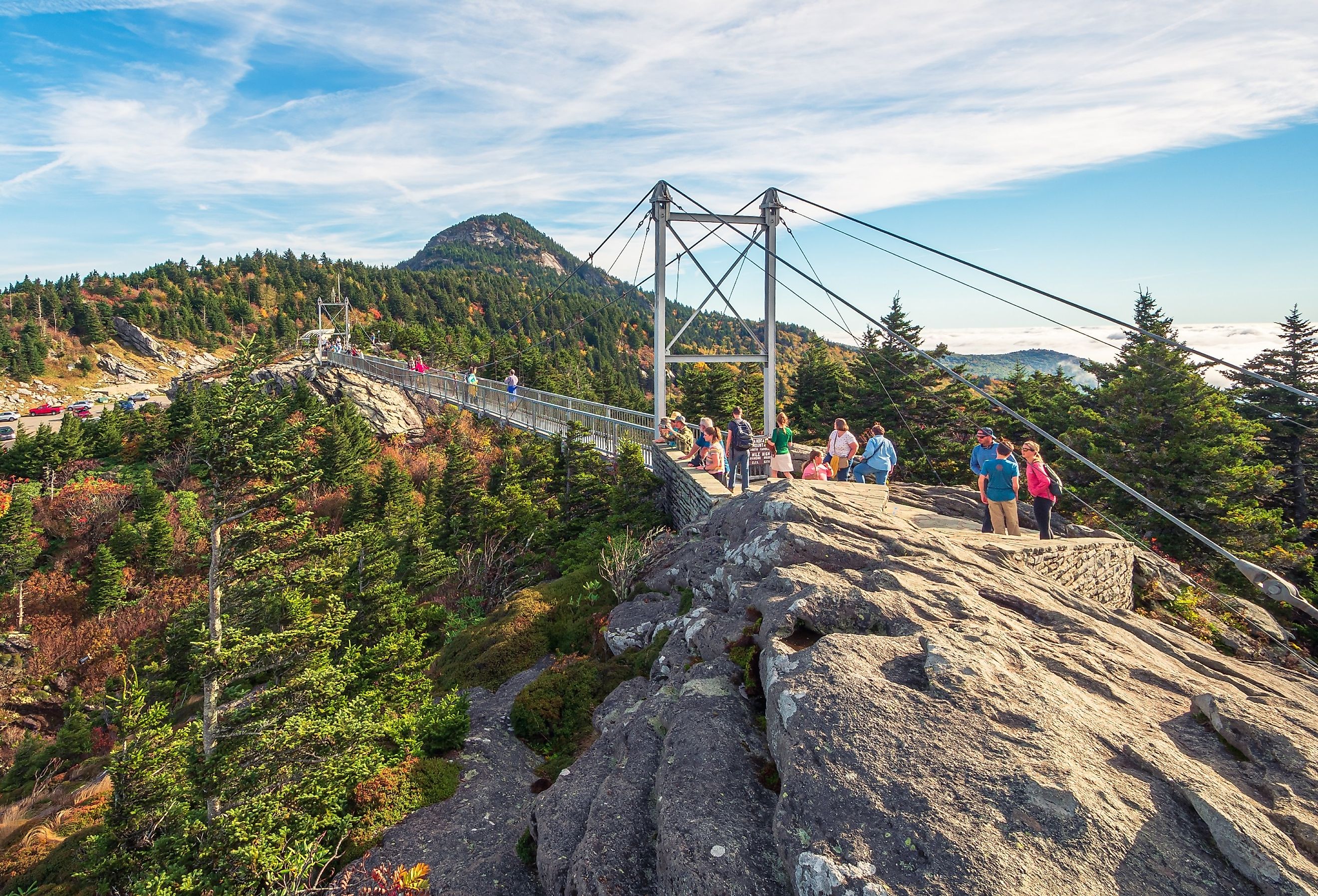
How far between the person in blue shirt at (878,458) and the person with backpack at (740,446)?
1978 millimetres

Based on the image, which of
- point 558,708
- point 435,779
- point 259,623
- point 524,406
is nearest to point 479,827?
point 435,779

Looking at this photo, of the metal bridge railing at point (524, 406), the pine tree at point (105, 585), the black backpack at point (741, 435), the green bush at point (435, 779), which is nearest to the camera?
the green bush at point (435, 779)

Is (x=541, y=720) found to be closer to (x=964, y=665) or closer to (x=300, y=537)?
(x=300, y=537)

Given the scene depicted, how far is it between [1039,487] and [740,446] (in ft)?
15.0

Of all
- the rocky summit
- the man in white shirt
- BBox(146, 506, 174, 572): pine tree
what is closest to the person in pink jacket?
the rocky summit

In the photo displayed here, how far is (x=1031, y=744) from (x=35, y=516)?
41.1 m

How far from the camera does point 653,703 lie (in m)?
5.80

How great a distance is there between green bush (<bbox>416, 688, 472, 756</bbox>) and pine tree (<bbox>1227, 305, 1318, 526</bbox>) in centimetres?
2443

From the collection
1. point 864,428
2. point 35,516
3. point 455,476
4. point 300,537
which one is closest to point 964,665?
point 300,537

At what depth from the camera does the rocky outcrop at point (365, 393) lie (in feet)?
111

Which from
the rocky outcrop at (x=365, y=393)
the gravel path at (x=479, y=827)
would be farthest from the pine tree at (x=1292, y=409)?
the rocky outcrop at (x=365, y=393)

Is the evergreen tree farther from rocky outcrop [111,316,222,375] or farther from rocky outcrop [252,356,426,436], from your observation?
rocky outcrop [111,316,222,375]

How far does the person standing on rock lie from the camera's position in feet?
37.2

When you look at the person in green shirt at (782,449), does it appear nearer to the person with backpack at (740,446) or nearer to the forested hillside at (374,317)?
the person with backpack at (740,446)
